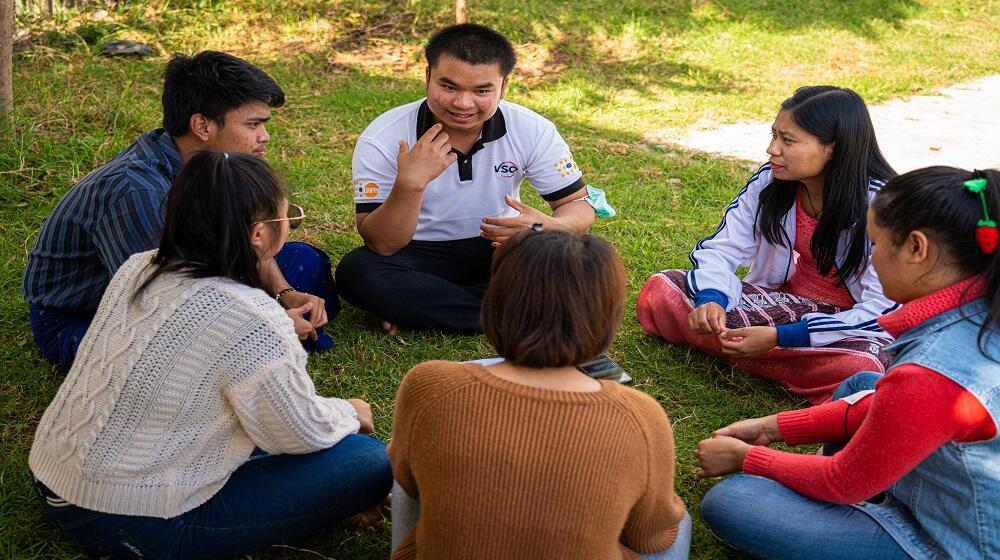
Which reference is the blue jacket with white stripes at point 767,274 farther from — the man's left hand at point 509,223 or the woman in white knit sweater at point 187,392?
the woman in white knit sweater at point 187,392

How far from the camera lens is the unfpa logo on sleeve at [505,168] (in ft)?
12.9

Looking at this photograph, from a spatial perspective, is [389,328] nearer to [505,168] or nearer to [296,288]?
[296,288]

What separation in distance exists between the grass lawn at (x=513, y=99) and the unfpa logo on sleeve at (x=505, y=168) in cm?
73

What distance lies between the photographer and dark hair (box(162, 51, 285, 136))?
316cm

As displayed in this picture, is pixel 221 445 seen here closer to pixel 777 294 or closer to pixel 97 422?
pixel 97 422

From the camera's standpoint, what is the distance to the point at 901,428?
205cm

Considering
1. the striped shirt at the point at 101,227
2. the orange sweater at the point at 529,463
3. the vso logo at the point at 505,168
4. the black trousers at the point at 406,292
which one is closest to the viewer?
the orange sweater at the point at 529,463

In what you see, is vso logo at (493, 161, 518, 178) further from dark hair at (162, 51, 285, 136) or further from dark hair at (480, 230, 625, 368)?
dark hair at (480, 230, 625, 368)

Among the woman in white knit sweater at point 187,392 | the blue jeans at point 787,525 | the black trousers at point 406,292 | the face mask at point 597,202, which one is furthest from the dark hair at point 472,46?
the blue jeans at point 787,525

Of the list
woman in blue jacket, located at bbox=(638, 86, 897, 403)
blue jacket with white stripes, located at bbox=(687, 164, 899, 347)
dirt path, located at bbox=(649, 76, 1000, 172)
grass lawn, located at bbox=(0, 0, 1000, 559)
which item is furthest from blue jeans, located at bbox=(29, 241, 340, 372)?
dirt path, located at bbox=(649, 76, 1000, 172)

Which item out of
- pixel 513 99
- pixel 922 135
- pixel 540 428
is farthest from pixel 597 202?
pixel 922 135

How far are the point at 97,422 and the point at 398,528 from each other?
74 cm

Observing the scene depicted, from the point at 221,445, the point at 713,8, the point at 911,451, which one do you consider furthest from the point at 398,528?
the point at 713,8

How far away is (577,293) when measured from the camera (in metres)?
1.77
